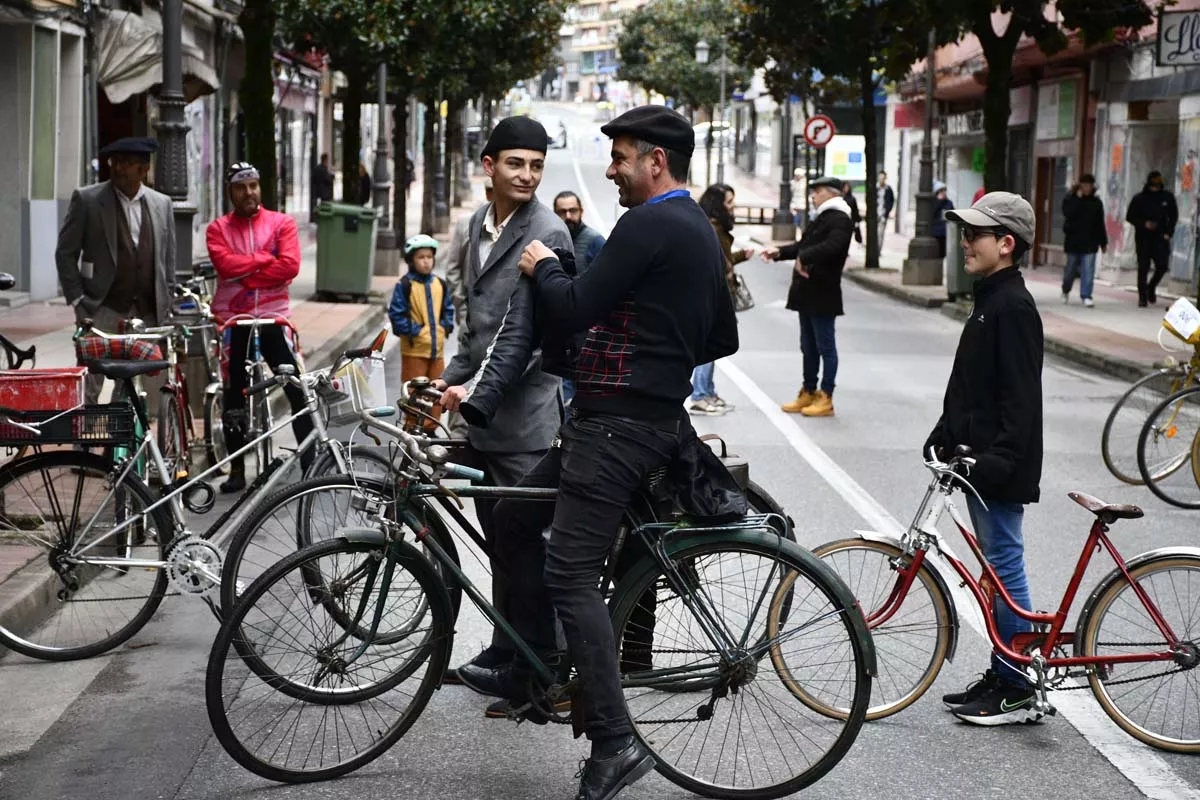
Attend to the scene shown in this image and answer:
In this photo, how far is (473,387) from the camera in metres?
5.09

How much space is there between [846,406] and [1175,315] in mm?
4487

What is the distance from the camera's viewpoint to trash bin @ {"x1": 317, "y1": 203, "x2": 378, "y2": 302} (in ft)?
74.0

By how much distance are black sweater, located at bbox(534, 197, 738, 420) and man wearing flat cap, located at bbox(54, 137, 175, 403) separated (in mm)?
5226

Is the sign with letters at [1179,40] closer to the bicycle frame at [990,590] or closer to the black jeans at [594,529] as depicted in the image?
the bicycle frame at [990,590]

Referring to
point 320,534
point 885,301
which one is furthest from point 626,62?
point 320,534

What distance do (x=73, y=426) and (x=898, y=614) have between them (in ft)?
9.90

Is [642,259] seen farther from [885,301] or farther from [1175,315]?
[885,301]

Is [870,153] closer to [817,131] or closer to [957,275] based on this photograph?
[817,131]

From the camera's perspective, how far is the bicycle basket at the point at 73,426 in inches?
245

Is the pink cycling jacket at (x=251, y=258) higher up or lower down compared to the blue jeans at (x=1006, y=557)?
higher up

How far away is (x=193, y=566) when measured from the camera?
625 cm

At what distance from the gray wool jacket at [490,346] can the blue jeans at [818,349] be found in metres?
7.65

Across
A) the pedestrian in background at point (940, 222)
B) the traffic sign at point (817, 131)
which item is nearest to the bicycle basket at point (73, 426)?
the pedestrian in background at point (940, 222)

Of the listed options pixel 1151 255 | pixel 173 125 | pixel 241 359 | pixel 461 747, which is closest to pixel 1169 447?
pixel 241 359
